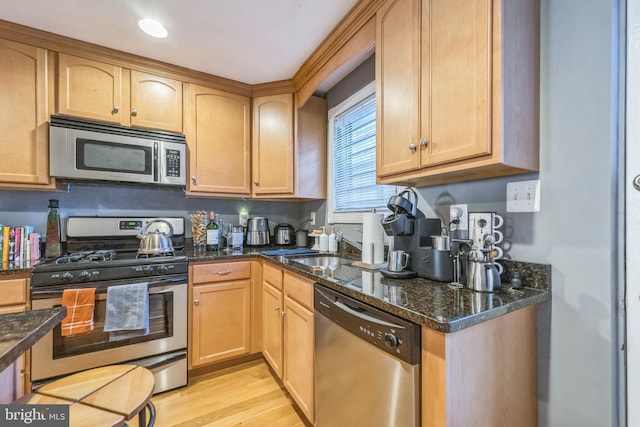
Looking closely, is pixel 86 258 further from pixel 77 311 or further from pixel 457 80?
pixel 457 80

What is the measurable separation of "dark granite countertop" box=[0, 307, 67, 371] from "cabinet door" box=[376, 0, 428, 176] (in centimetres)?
134

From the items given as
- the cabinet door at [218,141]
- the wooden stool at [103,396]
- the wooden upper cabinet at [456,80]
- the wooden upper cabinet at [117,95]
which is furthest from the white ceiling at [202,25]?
the wooden stool at [103,396]

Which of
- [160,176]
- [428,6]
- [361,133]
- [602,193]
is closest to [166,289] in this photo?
[160,176]

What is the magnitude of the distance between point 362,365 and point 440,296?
1.29ft

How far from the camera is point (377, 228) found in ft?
5.19

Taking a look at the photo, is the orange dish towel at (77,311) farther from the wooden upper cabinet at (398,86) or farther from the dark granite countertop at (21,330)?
the wooden upper cabinet at (398,86)

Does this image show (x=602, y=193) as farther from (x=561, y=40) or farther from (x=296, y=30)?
(x=296, y=30)

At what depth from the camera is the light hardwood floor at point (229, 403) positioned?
1601 millimetres

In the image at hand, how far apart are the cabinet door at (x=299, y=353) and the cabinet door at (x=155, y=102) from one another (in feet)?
5.58

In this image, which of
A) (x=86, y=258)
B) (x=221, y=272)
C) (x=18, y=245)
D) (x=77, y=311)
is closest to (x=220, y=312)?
(x=221, y=272)

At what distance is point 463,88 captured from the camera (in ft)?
3.38

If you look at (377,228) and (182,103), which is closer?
(377,228)

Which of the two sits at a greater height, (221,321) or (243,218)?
(243,218)

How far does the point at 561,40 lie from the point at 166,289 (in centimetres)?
237
